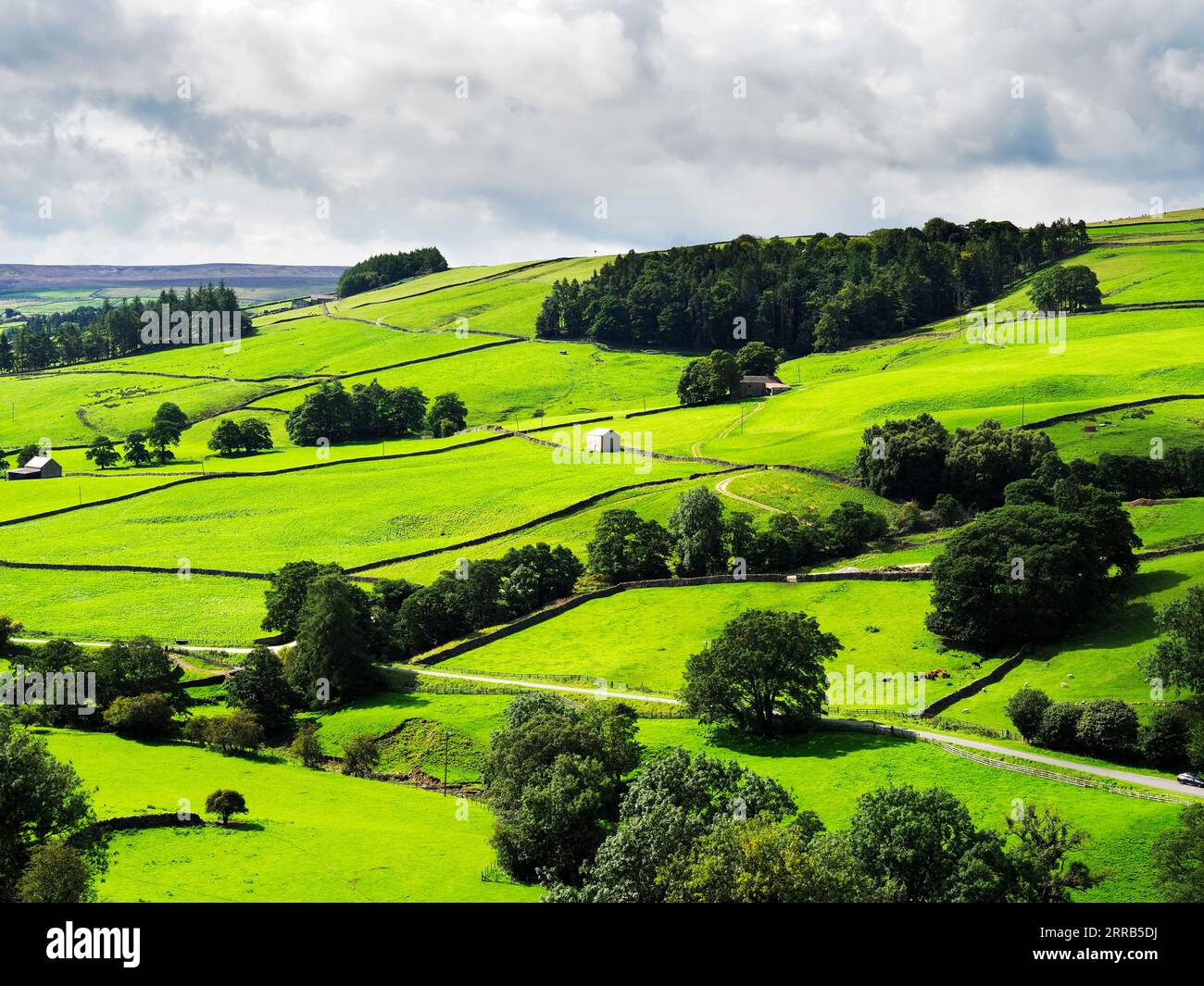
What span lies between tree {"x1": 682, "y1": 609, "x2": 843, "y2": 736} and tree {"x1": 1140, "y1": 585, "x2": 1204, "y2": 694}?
58.9 ft

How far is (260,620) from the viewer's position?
94.1 meters

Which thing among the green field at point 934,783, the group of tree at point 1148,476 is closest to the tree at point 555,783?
the green field at point 934,783

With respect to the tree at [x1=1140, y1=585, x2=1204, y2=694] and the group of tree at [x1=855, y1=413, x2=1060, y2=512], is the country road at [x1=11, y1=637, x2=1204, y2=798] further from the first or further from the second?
the group of tree at [x1=855, y1=413, x2=1060, y2=512]

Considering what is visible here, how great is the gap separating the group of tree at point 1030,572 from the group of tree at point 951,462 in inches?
845

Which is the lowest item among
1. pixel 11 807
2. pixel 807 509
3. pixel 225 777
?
pixel 225 777

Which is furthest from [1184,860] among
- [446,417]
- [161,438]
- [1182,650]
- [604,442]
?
[161,438]

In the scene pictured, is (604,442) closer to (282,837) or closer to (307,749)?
(307,749)

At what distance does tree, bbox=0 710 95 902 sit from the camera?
1697 inches

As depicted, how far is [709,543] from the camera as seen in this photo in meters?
94.2

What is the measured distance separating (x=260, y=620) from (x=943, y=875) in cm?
6684

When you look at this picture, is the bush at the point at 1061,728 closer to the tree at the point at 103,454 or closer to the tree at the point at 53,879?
the tree at the point at 53,879

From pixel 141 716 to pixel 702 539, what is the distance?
45493mm
